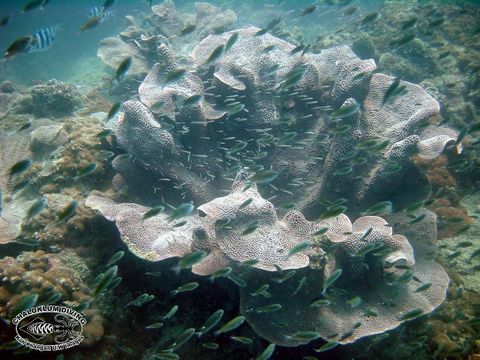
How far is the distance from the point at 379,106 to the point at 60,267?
22.4 ft

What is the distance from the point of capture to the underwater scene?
A: 4.57 metres

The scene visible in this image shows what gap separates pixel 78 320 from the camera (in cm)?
436

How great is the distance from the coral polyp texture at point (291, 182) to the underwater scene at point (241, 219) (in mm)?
32

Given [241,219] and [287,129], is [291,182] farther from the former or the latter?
[241,219]

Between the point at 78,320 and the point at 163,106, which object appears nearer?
the point at 78,320

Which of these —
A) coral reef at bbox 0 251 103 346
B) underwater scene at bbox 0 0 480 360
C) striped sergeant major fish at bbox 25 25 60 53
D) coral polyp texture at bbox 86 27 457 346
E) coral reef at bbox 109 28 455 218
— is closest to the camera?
coral reef at bbox 0 251 103 346

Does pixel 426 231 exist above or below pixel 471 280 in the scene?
above

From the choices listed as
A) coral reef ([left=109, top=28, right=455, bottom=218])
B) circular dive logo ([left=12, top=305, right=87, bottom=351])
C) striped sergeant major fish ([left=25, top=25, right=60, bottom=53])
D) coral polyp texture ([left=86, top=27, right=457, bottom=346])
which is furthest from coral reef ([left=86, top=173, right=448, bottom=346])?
striped sergeant major fish ([left=25, top=25, right=60, bottom=53])

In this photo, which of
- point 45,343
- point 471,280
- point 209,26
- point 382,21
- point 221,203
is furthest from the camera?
point 382,21

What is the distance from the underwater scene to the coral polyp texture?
0.03 metres

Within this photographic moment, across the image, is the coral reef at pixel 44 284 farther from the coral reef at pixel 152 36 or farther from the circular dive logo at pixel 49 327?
the coral reef at pixel 152 36

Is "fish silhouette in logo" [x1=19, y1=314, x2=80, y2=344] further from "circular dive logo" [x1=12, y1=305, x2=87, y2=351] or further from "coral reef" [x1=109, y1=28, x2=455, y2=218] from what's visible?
"coral reef" [x1=109, y1=28, x2=455, y2=218]

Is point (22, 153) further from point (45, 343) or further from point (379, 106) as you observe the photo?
point (379, 106)

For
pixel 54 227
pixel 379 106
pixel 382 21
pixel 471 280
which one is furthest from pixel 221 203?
pixel 382 21
